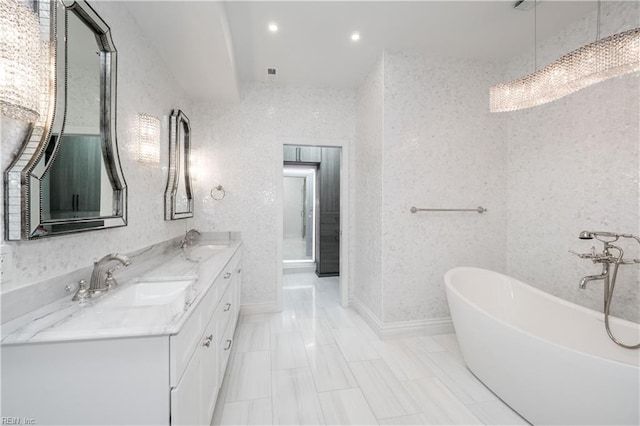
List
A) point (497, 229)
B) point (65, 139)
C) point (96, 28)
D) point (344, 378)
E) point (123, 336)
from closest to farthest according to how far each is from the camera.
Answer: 1. point (123, 336)
2. point (65, 139)
3. point (96, 28)
4. point (344, 378)
5. point (497, 229)

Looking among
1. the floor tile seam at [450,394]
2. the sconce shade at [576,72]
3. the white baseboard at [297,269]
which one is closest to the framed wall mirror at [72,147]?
the floor tile seam at [450,394]

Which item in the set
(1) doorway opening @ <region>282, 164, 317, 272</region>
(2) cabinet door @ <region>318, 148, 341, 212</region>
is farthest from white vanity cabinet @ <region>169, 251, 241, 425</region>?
(1) doorway opening @ <region>282, 164, 317, 272</region>

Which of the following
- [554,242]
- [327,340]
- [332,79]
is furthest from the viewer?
[332,79]

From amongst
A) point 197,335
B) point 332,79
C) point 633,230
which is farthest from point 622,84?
point 197,335

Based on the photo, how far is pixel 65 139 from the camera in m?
1.16

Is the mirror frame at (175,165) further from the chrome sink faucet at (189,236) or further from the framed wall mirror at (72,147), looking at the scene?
the framed wall mirror at (72,147)

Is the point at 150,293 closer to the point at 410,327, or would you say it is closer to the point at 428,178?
the point at 410,327

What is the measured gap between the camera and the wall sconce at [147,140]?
6.07 ft

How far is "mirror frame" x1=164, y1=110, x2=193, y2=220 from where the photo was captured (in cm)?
236

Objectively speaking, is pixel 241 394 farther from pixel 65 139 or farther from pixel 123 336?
pixel 65 139

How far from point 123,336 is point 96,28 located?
5.04 feet

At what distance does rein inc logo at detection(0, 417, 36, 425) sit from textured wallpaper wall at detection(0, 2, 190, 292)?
0.40 meters

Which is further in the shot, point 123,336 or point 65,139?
point 65,139

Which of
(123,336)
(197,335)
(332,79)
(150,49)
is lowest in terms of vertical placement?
(197,335)
